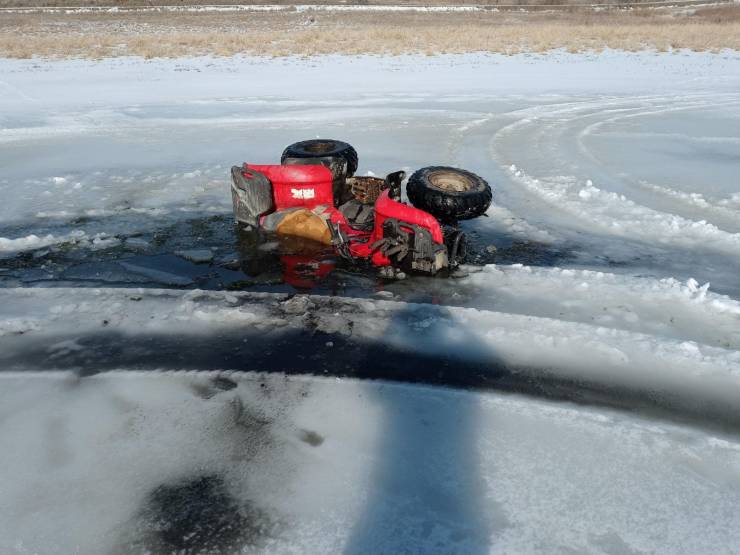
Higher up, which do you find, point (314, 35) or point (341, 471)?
point (314, 35)

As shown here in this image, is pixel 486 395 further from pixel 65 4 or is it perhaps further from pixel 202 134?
pixel 65 4

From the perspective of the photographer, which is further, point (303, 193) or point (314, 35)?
point (314, 35)

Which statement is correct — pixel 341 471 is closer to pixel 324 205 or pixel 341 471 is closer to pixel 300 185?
pixel 324 205

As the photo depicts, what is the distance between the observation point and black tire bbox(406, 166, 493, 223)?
5.74 meters

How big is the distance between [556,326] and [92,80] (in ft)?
56.6

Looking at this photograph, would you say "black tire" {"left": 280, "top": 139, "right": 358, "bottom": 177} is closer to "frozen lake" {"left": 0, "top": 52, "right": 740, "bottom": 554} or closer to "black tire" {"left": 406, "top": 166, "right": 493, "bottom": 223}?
"black tire" {"left": 406, "top": 166, "right": 493, "bottom": 223}

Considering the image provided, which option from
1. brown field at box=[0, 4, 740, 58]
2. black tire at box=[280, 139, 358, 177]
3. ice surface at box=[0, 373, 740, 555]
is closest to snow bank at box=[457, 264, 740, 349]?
ice surface at box=[0, 373, 740, 555]

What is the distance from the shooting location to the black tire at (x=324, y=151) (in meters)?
6.53

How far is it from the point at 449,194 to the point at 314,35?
2442 centimetres

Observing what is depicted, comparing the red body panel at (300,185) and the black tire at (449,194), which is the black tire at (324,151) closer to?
the red body panel at (300,185)

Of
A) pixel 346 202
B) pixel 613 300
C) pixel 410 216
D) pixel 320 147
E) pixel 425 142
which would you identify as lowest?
pixel 425 142

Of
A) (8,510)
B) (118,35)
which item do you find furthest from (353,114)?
(118,35)

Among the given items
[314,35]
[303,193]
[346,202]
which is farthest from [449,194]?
[314,35]

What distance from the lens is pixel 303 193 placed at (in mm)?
6020
